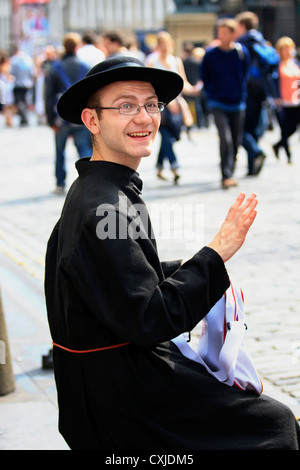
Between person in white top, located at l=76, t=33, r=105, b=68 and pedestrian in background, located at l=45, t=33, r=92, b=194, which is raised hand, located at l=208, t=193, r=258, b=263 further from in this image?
person in white top, located at l=76, t=33, r=105, b=68

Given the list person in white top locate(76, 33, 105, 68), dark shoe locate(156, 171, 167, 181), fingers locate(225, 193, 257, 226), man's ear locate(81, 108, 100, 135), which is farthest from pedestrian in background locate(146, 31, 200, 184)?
fingers locate(225, 193, 257, 226)

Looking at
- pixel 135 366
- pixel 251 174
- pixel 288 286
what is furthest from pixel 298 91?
pixel 135 366

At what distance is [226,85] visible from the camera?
11.1m

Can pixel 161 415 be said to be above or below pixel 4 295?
above

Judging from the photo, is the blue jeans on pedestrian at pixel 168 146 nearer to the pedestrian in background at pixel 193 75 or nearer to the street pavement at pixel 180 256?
the street pavement at pixel 180 256

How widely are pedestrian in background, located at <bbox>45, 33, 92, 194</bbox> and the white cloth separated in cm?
790

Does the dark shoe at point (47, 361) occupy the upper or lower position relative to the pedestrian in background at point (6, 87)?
upper

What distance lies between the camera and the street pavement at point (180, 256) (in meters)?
4.40

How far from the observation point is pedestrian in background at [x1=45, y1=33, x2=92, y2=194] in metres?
10.9

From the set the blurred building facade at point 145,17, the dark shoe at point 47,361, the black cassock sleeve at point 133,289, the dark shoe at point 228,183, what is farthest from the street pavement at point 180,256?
the blurred building facade at point 145,17

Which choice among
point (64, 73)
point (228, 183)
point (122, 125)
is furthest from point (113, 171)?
point (228, 183)
